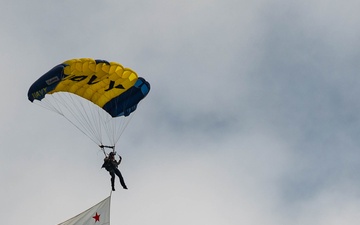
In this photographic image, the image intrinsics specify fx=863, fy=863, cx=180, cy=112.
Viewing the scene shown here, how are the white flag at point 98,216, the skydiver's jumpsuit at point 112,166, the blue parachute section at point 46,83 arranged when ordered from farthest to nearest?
the white flag at point 98,216 < the skydiver's jumpsuit at point 112,166 < the blue parachute section at point 46,83

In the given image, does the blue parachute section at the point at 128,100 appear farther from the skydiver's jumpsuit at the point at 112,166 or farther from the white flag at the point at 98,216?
the white flag at the point at 98,216

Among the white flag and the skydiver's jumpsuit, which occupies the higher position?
the skydiver's jumpsuit

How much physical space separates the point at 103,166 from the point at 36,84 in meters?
5.32

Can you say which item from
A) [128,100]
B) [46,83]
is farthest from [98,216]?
[46,83]

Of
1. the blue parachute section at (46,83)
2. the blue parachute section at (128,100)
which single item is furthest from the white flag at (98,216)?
the blue parachute section at (46,83)

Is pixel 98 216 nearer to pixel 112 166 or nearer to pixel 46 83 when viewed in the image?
pixel 112 166

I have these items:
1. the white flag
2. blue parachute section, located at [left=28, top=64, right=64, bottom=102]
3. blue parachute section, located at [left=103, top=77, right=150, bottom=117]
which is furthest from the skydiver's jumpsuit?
blue parachute section, located at [left=28, top=64, right=64, bottom=102]

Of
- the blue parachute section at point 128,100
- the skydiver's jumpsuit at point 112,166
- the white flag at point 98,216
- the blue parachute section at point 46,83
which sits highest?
the blue parachute section at point 128,100

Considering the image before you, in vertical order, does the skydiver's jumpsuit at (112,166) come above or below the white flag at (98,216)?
above

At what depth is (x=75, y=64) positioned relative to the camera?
4359 cm

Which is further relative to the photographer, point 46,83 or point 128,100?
point 128,100

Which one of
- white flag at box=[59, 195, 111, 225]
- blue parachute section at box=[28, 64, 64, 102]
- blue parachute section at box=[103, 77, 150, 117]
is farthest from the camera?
blue parachute section at box=[103, 77, 150, 117]

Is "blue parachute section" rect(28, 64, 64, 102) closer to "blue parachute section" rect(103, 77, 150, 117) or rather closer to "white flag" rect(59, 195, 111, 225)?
"blue parachute section" rect(103, 77, 150, 117)

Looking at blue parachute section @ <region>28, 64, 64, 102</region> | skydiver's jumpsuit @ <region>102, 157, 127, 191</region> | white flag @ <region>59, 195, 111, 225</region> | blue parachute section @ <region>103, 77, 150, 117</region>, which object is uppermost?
blue parachute section @ <region>103, 77, 150, 117</region>
